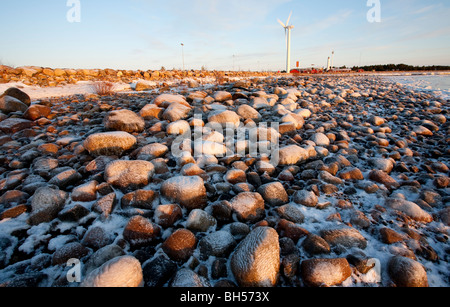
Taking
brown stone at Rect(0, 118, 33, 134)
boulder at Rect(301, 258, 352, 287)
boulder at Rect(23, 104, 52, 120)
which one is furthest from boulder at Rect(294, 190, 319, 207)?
boulder at Rect(23, 104, 52, 120)

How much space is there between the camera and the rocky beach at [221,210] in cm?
122

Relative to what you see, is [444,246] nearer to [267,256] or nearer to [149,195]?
[267,256]

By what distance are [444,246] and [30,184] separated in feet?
11.3

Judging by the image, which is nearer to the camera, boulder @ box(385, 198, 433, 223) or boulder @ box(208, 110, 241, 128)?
boulder @ box(385, 198, 433, 223)

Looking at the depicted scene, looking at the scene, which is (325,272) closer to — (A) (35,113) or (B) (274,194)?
(B) (274,194)

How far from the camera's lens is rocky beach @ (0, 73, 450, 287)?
4.00ft

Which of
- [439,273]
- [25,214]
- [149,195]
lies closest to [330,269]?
[439,273]

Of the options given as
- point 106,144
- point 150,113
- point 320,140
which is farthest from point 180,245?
point 150,113

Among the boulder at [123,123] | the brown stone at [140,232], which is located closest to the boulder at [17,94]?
the boulder at [123,123]

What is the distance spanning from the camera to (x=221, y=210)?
65.8 inches

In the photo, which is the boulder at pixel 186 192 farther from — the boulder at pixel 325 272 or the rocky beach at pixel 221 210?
the boulder at pixel 325 272

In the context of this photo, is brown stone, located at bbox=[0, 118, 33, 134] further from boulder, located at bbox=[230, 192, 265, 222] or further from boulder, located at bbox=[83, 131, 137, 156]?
boulder, located at bbox=[230, 192, 265, 222]
